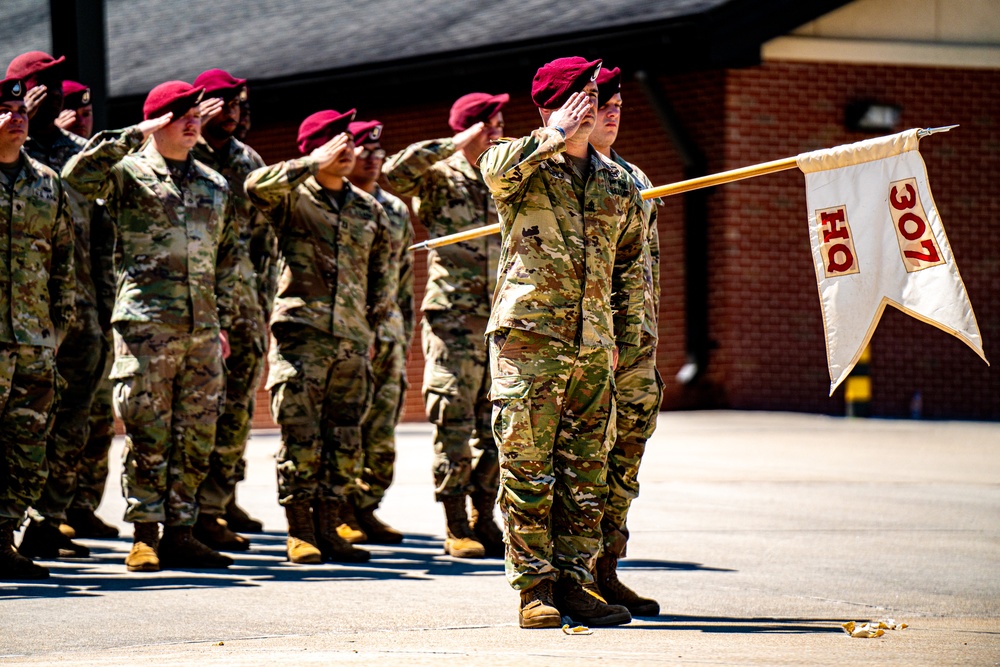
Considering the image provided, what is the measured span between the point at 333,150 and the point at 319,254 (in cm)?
57

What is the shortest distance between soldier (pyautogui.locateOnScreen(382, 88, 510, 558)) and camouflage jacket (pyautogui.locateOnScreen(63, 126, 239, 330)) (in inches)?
43.0

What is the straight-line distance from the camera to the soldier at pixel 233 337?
8648mm

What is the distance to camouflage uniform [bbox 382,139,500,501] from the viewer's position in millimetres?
8406

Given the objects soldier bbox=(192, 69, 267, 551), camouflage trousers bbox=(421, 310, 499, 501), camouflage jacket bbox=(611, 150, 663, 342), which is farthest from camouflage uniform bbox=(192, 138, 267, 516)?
camouflage jacket bbox=(611, 150, 663, 342)

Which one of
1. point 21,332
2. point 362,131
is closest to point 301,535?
point 21,332

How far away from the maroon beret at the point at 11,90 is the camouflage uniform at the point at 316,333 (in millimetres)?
1239

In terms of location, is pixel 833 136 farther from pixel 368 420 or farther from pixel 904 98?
pixel 368 420

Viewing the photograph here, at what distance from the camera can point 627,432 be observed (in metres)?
6.54

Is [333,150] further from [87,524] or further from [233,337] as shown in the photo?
[87,524]

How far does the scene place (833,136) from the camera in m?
16.7

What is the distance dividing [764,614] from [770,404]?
33.5 ft

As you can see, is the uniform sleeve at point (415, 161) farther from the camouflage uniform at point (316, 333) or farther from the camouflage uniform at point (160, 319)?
the camouflage uniform at point (160, 319)

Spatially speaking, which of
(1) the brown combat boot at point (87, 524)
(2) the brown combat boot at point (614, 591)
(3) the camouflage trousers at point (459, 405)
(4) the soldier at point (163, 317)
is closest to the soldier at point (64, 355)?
(1) the brown combat boot at point (87, 524)

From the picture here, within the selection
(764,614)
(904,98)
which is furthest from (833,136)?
(764,614)
